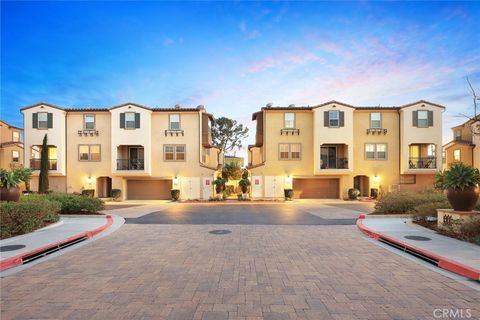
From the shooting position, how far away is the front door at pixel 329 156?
2739cm

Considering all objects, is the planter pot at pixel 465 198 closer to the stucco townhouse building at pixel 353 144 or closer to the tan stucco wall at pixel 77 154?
the stucco townhouse building at pixel 353 144

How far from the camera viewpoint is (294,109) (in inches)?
1056

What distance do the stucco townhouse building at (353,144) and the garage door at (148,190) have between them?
960 centimetres

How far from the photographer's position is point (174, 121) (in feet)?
88.7

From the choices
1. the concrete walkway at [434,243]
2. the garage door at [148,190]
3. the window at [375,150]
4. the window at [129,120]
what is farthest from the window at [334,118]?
the window at [129,120]

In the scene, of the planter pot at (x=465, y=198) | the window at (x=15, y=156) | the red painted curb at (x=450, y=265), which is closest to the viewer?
the red painted curb at (x=450, y=265)

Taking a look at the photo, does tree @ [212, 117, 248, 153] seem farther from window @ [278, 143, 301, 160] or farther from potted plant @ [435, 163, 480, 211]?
potted plant @ [435, 163, 480, 211]

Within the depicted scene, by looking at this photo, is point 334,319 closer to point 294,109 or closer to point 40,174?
point 294,109

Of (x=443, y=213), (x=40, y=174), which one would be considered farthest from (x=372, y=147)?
(x=40, y=174)

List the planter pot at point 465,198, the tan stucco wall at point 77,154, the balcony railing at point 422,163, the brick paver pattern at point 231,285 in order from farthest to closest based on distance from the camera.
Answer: the tan stucco wall at point 77,154, the balcony railing at point 422,163, the planter pot at point 465,198, the brick paver pattern at point 231,285

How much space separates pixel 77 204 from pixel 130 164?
1311 centimetres

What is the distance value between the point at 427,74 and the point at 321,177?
1290 centimetres

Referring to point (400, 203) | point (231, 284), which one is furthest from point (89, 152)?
point (400, 203)

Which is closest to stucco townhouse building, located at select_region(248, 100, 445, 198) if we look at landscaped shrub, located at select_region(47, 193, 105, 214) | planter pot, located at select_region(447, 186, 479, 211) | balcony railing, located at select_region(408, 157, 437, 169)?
balcony railing, located at select_region(408, 157, 437, 169)
